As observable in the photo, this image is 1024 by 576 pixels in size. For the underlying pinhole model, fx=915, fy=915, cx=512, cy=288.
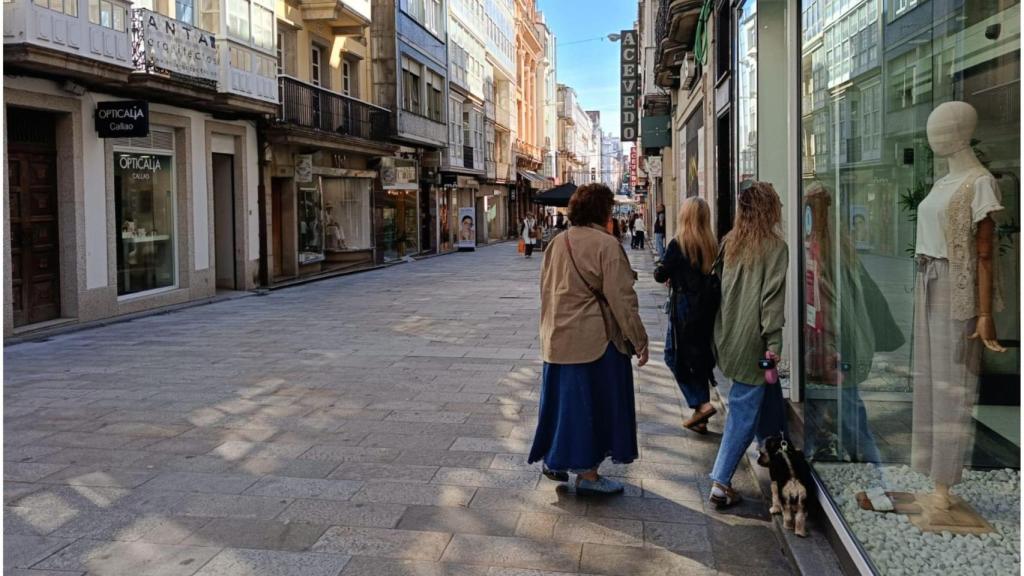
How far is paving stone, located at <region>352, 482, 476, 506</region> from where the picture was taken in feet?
16.6

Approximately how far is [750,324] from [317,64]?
21979 millimetres

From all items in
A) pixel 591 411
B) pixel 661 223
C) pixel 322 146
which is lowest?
pixel 591 411

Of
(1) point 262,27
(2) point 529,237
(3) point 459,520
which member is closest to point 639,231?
(2) point 529,237

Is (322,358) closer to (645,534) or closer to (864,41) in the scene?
(645,534)

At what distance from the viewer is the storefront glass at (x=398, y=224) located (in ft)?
99.1

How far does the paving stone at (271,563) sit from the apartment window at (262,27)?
50.0 ft

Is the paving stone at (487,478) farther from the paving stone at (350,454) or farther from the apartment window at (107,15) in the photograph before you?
the apartment window at (107,15)

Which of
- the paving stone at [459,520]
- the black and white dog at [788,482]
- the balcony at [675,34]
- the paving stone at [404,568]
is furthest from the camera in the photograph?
the balcony at [675,34]

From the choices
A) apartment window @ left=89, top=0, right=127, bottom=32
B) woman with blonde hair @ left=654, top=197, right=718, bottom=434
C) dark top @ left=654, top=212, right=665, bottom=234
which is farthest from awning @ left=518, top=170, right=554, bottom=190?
woman with blonde hair @ left=654, top=197, right=718, bottom=434

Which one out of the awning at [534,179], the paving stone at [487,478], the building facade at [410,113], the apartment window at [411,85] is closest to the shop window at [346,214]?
the building facade at [410,113]

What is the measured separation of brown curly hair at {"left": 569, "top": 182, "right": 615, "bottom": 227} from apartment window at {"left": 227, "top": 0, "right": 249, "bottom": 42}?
1352 cm

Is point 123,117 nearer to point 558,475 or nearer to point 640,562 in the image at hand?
point 558,475

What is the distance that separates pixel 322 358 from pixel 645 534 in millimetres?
6092

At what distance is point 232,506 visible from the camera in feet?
16.4
